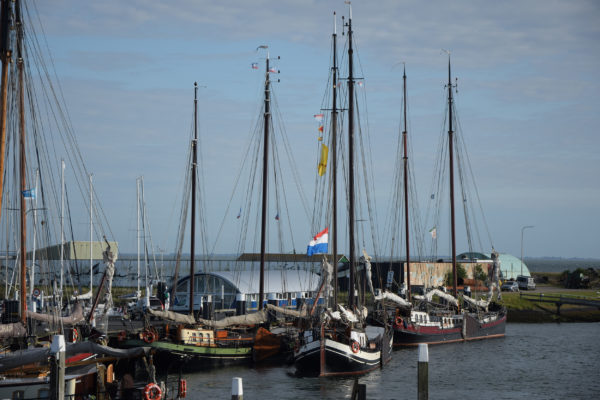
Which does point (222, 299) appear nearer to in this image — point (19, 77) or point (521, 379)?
point (521, 379)

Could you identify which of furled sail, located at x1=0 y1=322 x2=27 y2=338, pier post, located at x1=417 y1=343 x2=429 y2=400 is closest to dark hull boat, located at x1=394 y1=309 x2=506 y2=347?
pier post, located at x1=417 y1=343 x2=429 y2=400

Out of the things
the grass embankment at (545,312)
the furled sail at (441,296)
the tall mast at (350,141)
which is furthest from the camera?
the grass embankment at (545,312)

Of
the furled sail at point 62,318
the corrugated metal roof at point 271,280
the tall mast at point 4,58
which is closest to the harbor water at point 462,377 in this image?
the furled sail at point 62,318

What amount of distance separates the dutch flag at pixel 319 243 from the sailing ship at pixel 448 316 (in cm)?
891

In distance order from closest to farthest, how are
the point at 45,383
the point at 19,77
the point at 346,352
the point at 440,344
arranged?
the point at 45,383 < the point at 19,77 < the point at 346,352 < the point at 440,344

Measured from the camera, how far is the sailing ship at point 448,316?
6222cm

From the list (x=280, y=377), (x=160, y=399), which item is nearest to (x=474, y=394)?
(x=280, y=377)

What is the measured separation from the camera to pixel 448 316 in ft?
218

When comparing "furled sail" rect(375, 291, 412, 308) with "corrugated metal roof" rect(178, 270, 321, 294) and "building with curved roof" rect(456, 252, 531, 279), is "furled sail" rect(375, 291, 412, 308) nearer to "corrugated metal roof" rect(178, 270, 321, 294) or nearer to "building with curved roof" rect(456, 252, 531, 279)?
"corrugated metal roof" rect(178, 270, 321, 294)

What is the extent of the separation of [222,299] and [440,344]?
2252cm

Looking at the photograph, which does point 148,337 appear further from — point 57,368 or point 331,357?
point 57,368

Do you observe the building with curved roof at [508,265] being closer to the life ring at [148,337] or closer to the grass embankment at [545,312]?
the grass embankment at [545,312]

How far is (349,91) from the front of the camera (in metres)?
54.2

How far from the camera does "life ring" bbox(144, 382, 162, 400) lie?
28766mm
